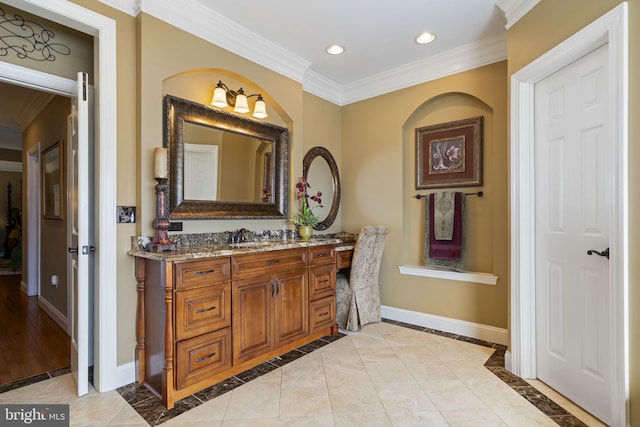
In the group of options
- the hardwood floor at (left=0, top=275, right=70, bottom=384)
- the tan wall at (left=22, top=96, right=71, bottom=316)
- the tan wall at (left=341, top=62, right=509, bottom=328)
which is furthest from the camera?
the tan wall at (left=22, top=96, right=71, bottom=316)

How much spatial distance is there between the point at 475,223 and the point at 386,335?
1.38 metres

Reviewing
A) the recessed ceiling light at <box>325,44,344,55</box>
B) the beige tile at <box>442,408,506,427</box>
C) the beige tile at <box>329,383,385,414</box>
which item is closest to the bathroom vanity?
the beige tile at <box>329,383,385,414</box>

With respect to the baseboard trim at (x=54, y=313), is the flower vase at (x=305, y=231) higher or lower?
higher

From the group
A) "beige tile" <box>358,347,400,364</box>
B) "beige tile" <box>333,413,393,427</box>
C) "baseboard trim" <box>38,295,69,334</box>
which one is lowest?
"beige tile" <box>358,347,400,364</box>

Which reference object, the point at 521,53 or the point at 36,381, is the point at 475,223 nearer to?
the point at 521,53

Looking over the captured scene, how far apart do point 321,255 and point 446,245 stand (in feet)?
4.17

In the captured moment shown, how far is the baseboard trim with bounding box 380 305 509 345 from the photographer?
2928 mm

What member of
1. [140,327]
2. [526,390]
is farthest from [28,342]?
[526,390]

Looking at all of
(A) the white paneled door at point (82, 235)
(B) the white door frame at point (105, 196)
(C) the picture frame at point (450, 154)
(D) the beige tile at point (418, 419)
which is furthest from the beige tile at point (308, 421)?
Answer: (C) the picture frame at point (450, 154)

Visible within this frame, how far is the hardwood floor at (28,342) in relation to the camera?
2.40 meters

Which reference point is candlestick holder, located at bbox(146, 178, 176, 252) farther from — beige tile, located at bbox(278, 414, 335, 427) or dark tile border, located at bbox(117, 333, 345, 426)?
beige tile, located at bbox(278, 414, 335, 427)

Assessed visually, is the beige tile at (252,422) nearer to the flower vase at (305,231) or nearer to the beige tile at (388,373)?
the beige tile at (388,373)

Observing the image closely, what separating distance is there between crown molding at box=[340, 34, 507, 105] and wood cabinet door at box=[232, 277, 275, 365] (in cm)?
254

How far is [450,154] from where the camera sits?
3303 mm
